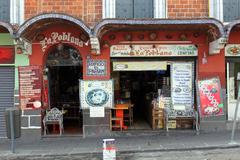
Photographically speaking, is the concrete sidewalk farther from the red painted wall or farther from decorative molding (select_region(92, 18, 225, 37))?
decorative molding (select_region(92, 18, 225, 37))

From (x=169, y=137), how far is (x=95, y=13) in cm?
488

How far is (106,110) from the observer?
51.9 feet

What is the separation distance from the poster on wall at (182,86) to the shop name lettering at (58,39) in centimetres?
344

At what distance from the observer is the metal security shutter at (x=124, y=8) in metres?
15.7

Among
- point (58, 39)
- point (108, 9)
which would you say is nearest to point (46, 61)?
point (58, 39)

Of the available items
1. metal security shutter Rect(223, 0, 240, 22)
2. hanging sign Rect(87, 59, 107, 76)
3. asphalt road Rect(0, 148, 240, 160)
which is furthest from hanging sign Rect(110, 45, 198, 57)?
asphalt road Rect(0, 148, 240, 160)

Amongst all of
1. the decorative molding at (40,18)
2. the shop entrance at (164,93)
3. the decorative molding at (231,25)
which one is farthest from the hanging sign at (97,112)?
the decorative molding at (231,25)

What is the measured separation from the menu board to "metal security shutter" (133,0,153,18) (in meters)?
3.88

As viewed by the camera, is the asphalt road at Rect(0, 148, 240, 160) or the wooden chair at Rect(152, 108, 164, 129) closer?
the asphalt road at Rect(0, 148, 240, 160)

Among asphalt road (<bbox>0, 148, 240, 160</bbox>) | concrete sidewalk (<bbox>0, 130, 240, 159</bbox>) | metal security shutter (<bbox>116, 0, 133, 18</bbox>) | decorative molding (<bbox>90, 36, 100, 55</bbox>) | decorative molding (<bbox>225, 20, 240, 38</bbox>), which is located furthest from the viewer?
metal security shutter (<bbox>116, 0, 133, 18</bbox>)

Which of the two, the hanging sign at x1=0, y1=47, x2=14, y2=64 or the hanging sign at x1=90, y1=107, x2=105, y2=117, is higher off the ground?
the hanging sign at x1=0, y1=47, x2=14, y2=64

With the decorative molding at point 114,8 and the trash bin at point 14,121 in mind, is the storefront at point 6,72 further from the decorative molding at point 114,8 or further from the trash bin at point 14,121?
the decorative molding at point 114,8

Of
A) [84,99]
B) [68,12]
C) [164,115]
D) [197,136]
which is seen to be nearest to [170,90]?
[164,115]

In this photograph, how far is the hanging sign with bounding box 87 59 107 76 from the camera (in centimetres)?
1579
